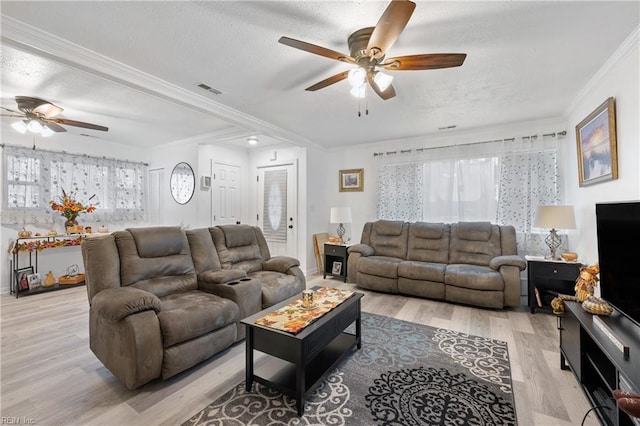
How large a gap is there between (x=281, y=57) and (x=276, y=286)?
7.26ft

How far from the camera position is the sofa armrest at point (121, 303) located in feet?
5.94

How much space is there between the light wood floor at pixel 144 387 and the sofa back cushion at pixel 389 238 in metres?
1.34

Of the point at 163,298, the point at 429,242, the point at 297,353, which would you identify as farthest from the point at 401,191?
the point at 163,298

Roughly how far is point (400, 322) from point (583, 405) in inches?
58.8

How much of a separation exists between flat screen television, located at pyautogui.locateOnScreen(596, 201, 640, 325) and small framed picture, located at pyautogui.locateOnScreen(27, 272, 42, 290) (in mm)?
6498

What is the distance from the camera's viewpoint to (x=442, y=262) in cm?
403

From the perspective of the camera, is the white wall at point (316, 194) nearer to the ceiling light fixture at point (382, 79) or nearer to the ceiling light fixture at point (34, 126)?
the ceiling light fixture at point (382, 79)

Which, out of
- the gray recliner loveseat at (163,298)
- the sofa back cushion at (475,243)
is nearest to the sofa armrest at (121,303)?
the gray recliner loveseat at (163,298)

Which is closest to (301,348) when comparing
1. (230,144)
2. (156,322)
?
(156,322)

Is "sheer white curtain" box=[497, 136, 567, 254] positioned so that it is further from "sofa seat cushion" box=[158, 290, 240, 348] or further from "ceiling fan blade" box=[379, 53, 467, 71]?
"sofa seat cushion" box=[158, 290, 240, 348]

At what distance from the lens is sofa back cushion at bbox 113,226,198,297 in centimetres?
234

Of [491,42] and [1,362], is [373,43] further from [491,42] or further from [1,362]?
[1,362]

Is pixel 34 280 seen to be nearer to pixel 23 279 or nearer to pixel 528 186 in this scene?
pixel 23 279

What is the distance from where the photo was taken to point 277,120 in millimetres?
3875
